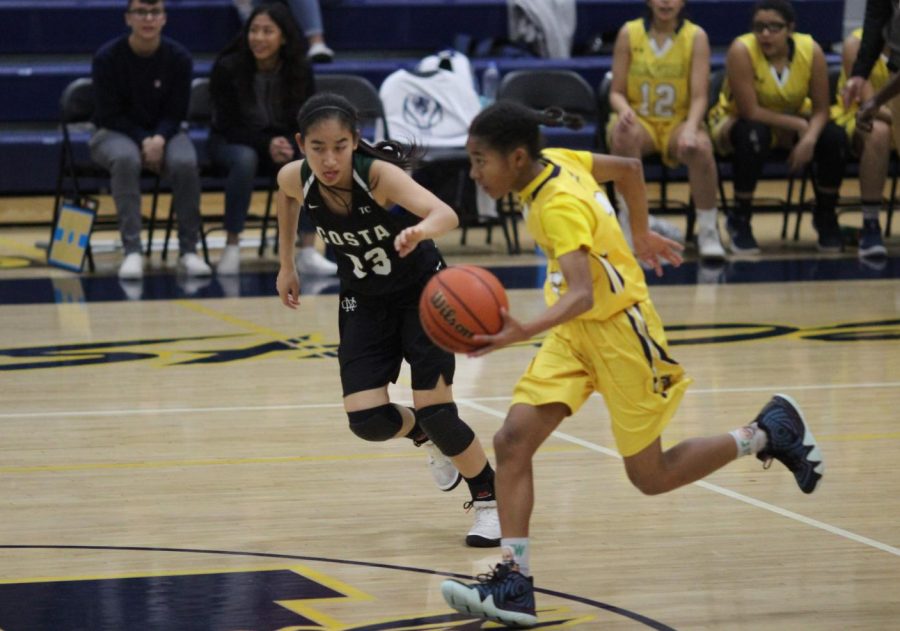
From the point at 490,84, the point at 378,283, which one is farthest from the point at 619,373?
the point at 490,84

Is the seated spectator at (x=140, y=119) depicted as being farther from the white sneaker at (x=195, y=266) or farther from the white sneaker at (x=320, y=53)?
the white sneaker at (x=320, y=53)

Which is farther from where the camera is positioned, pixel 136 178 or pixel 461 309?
pixel 136 178

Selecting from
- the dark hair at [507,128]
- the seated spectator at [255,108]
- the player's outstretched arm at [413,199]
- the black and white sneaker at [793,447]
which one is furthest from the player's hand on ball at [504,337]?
the seated spectator at [255,108]

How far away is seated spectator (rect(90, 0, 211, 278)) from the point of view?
9.69 meters

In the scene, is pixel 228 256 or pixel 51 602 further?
pixel 228 256

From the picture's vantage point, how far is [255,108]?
9961 mm

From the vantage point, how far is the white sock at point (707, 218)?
1028 cm

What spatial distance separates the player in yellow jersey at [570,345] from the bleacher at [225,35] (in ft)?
30.0

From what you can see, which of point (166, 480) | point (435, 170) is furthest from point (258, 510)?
point (435, 170)

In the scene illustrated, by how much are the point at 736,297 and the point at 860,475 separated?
4105 mm

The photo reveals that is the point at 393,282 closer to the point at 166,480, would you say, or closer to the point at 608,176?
the point at 608,176

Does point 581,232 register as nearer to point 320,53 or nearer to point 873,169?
point 873,169

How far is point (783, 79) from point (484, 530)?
7010mm

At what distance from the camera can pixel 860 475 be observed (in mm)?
4879
